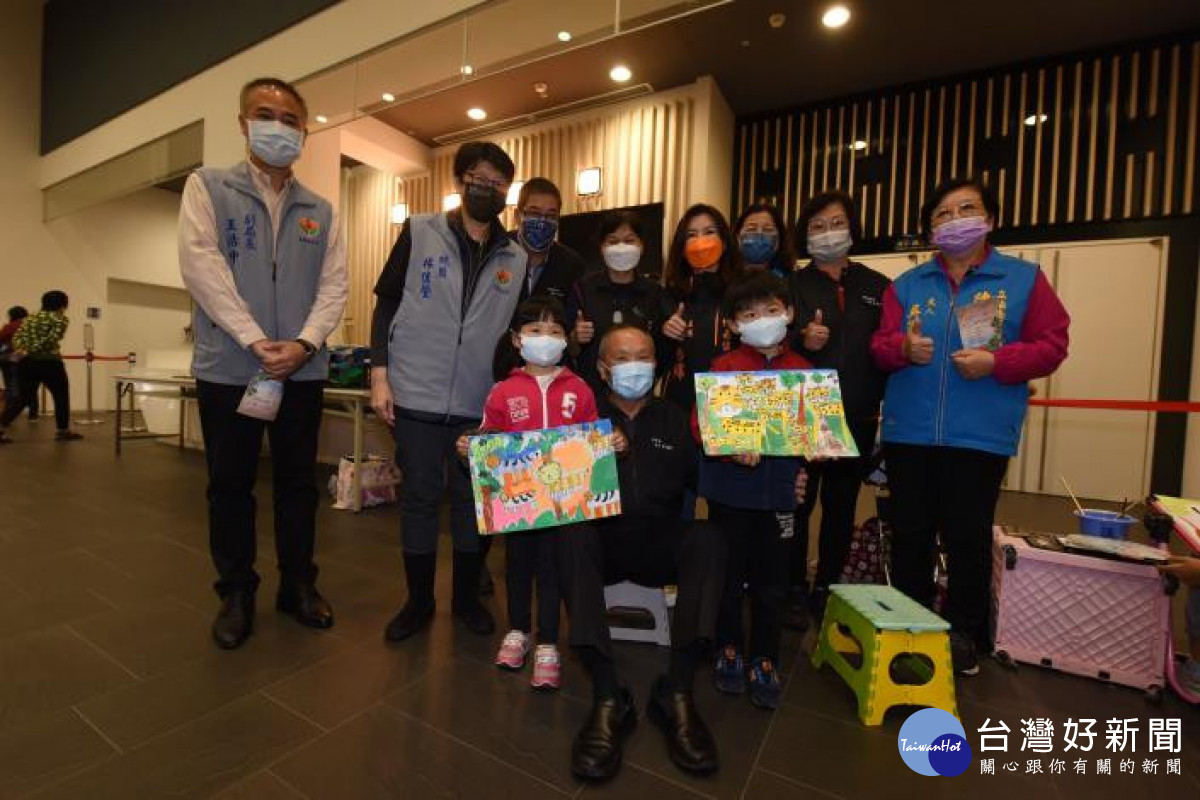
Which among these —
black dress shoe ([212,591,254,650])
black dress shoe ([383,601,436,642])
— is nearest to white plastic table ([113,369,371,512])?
black dress shoe ([212,591,254,650])

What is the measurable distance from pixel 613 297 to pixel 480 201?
0.57 meters

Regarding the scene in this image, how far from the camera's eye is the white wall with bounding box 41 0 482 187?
14.0 feet

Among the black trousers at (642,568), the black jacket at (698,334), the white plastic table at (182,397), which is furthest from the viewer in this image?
the white plastic table at (182,397)

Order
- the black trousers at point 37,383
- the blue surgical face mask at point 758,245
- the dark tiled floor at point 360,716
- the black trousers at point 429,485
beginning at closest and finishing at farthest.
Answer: the dark tiled floor at point 360,716
the black trousers at point 429,485
the blue surgical face mask at point 758,245
the black trousers at point 37,383

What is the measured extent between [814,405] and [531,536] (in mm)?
932

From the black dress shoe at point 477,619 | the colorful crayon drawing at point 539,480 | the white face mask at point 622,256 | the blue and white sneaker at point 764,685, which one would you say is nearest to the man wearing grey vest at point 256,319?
the black dress shoe at point 477,619

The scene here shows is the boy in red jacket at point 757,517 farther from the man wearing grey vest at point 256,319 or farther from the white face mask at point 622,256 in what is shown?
the man wearing grey vest at point 256,319

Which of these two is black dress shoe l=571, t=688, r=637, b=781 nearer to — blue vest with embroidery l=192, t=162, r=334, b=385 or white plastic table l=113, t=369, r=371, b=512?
blue vest with embroidery l=192, t=162, r=334, b=385

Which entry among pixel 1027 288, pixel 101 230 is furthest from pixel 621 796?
pixel 101 230

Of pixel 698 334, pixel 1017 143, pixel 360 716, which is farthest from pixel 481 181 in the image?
pixel 1017 143

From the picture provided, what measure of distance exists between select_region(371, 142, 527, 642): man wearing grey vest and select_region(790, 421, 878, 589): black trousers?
128 cm

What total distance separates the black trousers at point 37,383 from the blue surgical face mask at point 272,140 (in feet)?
21.4

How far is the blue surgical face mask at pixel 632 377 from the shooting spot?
1.68m

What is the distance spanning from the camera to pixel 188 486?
426cm
